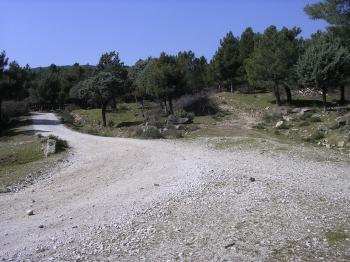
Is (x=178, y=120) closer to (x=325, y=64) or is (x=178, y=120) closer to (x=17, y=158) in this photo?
(x=325, y=64)

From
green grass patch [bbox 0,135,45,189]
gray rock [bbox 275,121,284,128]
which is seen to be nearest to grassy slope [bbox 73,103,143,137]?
A: green grass patch [bbox 0,135,45,189]

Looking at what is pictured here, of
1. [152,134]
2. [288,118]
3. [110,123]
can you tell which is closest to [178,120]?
[152,134]

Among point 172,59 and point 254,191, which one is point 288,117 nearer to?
point 172,59

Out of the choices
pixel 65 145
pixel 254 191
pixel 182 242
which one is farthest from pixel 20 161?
pixel 182 242

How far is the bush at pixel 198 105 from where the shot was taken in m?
52.3

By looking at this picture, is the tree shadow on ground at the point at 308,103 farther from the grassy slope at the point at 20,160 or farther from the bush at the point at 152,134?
the grassy slope at the point at 20,160

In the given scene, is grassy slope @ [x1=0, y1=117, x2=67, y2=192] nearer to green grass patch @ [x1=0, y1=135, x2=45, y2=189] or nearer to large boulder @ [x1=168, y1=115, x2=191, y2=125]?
green grass patch @ [x1=0, y1=135, x2=45, y2=189]

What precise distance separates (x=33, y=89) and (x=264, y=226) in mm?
85223

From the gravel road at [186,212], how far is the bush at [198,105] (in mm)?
29833

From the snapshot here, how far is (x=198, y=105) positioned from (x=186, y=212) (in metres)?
42.3

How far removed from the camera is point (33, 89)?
294 ft

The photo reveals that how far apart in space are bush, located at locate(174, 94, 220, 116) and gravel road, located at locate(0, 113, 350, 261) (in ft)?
97.9

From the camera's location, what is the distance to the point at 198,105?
5481 cm

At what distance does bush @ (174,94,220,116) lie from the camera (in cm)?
5234
